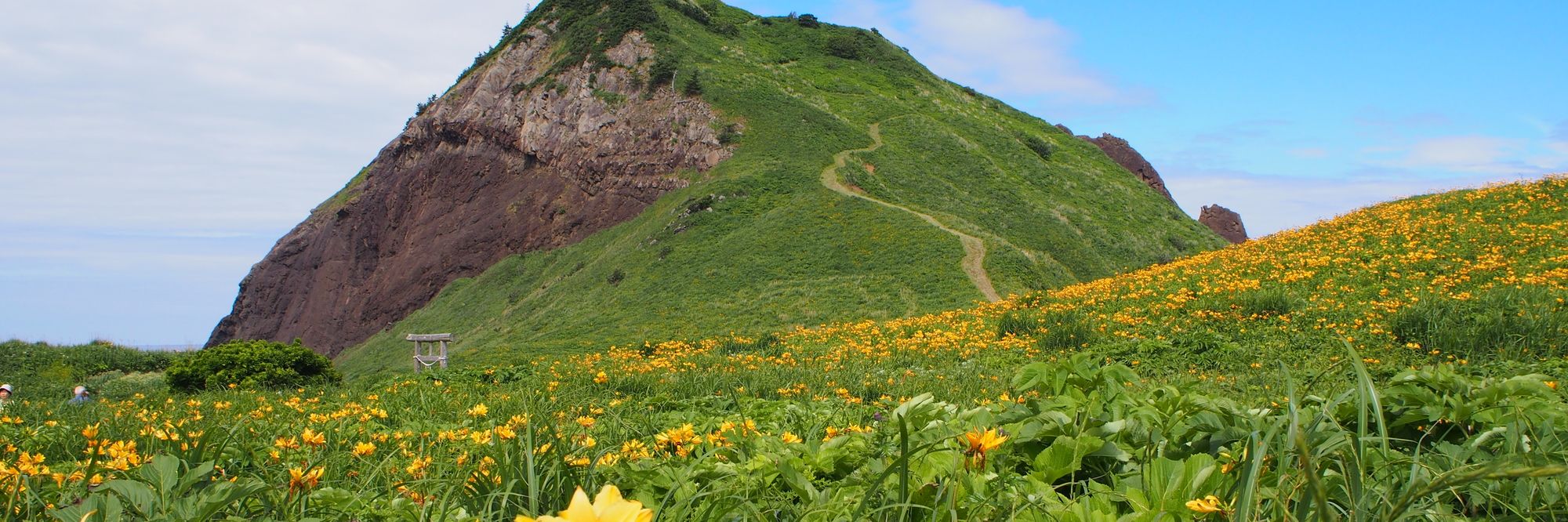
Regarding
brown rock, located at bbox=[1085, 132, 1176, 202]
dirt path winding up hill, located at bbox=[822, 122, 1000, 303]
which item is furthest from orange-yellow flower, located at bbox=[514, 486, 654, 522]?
brown rock, located at bbox=[1085, 132, 1176, 202]

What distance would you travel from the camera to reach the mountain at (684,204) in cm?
2736

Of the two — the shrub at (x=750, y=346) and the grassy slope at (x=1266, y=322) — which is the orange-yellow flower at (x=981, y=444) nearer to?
the grassy slope at (x=1266, y=322)

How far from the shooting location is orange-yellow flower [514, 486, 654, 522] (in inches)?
46.7

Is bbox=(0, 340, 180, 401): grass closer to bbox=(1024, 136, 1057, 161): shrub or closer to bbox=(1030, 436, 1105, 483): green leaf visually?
bbox=(1030, 436, 1105, 483): green leaf

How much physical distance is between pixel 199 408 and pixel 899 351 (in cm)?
773

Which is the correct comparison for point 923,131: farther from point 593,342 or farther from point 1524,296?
point 1524,296

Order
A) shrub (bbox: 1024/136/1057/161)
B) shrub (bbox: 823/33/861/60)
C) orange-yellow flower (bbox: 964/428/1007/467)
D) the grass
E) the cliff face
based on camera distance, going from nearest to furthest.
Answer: orange-yellow flower (bbox: 964/428/1007/467) < the grass < the cliff face < shrub (bbox: 1024/136/1057/161) < shrub (bbox: 823/33/861/60)

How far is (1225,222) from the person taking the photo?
177 feet

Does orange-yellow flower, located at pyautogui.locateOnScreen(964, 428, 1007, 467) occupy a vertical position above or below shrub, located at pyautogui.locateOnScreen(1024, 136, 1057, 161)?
below

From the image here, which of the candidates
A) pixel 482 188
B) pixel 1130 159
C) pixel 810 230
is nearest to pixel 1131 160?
Result: pixel 1130 159

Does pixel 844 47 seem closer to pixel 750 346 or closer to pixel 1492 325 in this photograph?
pixel 750 346

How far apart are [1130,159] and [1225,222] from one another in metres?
6.79

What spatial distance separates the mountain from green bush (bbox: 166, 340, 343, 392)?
7.45m

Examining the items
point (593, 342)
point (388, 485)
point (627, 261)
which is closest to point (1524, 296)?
point (388, 485)
